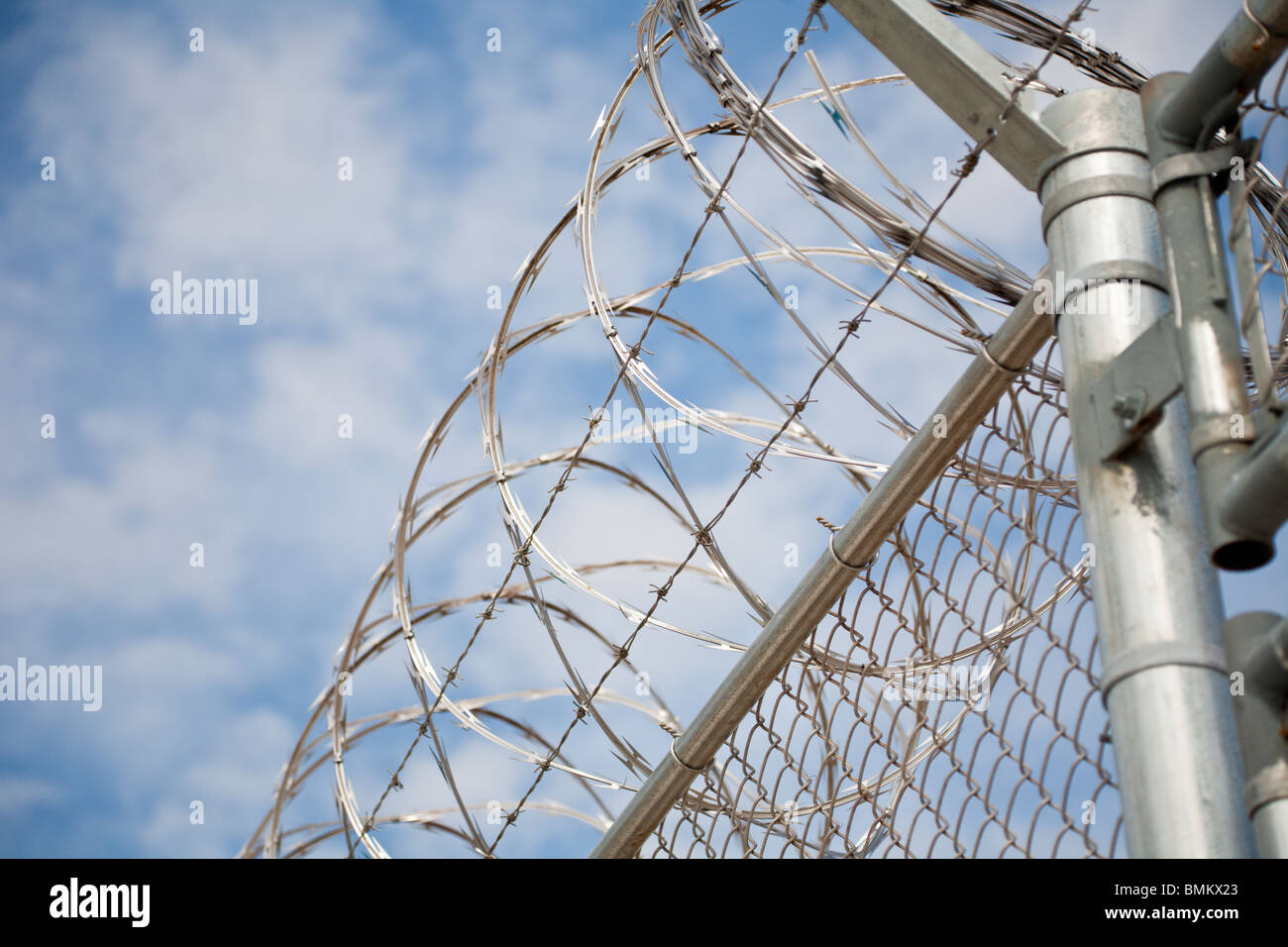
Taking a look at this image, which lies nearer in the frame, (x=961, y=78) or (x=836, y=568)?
(x=961, y=78)

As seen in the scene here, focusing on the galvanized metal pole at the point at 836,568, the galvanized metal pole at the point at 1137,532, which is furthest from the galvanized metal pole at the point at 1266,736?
the galvanized metal pole at the point at 836,568

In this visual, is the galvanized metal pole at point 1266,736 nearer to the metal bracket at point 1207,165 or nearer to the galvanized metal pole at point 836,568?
the metal bracket at point 1207,165

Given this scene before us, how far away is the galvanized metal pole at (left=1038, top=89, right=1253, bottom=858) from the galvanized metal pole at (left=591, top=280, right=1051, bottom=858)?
0.22 metres

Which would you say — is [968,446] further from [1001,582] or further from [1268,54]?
[1268,54]

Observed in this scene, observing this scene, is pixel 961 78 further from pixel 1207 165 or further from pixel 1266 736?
pixel 1266 736

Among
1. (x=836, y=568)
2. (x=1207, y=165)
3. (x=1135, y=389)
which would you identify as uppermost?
(x=1207, y=165)

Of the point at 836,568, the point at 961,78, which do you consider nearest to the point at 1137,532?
the point at 961,78

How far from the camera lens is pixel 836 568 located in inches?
108

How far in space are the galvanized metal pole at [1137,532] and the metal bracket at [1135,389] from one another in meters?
0.02

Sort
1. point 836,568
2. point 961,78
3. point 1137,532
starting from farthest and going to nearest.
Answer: point 836,568
point 961,78
point 1137,532

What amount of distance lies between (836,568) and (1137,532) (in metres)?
0.95

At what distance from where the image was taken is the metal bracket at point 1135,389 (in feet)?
6.03
